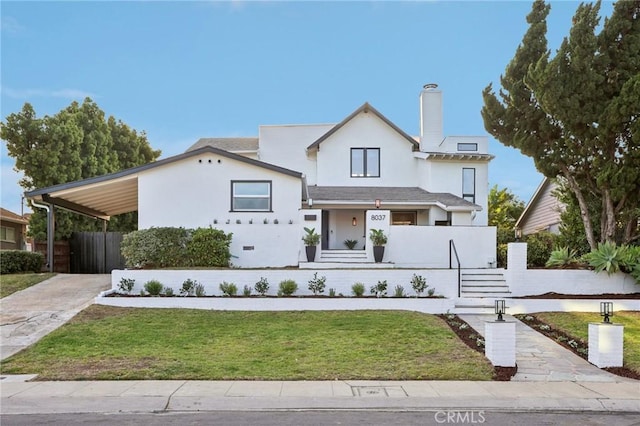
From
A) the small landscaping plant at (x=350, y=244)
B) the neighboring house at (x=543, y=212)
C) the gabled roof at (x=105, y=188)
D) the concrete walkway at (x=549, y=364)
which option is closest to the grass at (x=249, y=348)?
the concrete walkway at (x=549, y=364)

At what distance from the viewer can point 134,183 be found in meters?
17.6

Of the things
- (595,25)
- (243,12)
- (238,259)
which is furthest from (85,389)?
(595,25)

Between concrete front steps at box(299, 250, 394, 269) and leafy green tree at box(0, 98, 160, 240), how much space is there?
12.2 meters

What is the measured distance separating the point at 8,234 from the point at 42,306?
2153 cm

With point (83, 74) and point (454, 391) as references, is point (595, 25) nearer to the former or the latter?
point (454, 391)

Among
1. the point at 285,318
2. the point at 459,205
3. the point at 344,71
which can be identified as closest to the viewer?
the point at 285,318

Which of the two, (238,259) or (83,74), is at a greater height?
(83,74)

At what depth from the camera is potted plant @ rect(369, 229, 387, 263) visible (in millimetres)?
16328

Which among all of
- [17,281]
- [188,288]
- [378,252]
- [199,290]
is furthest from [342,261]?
[17,281]

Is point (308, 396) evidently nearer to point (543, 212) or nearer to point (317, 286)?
point (317, 286)

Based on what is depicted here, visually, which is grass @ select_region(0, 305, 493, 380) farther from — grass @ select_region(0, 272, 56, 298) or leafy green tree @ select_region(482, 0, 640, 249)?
leafy green tree @ select_region(482, 0, 640, 249)

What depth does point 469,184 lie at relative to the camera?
2242cm

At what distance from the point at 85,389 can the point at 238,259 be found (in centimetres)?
937

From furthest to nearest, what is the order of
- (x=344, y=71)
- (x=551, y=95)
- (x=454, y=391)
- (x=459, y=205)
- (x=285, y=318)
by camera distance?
1. (x=344, y=71)
2. (x=459, y=205)
3. (x=551, y=95)
4. (x=285, y=318)
5. (x=454, y=391)
